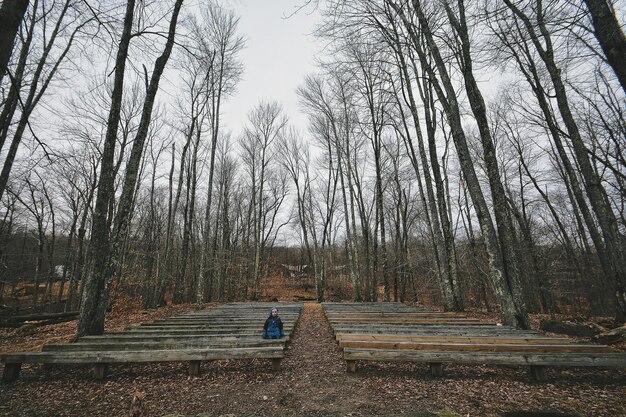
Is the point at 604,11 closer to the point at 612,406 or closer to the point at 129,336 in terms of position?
the point at 612,406

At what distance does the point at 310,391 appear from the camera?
3.83 m

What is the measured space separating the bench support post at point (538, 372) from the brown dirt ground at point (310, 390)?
0.10m

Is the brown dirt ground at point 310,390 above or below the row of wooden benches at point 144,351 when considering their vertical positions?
below

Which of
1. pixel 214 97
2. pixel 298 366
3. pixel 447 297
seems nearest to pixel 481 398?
pixel 298 366

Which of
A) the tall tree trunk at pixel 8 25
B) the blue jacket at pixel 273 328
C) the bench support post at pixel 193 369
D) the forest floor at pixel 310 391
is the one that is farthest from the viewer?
the blue jacket at pixel 273 328

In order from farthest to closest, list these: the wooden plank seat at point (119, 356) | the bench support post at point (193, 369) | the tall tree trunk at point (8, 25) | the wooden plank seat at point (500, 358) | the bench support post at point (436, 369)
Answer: the bench support post at point (193, 369), the bench support post at point (436, 369), the wooden plank seat at point (119, 356), the wooden plank seat at point (500, 358), the tall tree trunk at point (8, 25)

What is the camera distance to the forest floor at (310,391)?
3.30 m

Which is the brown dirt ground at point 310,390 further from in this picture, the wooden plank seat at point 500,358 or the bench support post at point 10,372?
the wooden plank seat at point 500,358

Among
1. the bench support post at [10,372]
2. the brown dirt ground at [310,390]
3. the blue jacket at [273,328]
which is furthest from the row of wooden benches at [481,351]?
the bench support post at [10,372]

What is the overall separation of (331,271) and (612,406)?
32.6 m

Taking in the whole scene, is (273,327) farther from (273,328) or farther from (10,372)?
(10,372)

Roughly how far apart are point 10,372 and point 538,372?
8881mm

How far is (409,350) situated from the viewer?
169 inches

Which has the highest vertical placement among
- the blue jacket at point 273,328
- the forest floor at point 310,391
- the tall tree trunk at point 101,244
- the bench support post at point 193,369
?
the tall tree trunk at point 101,244
